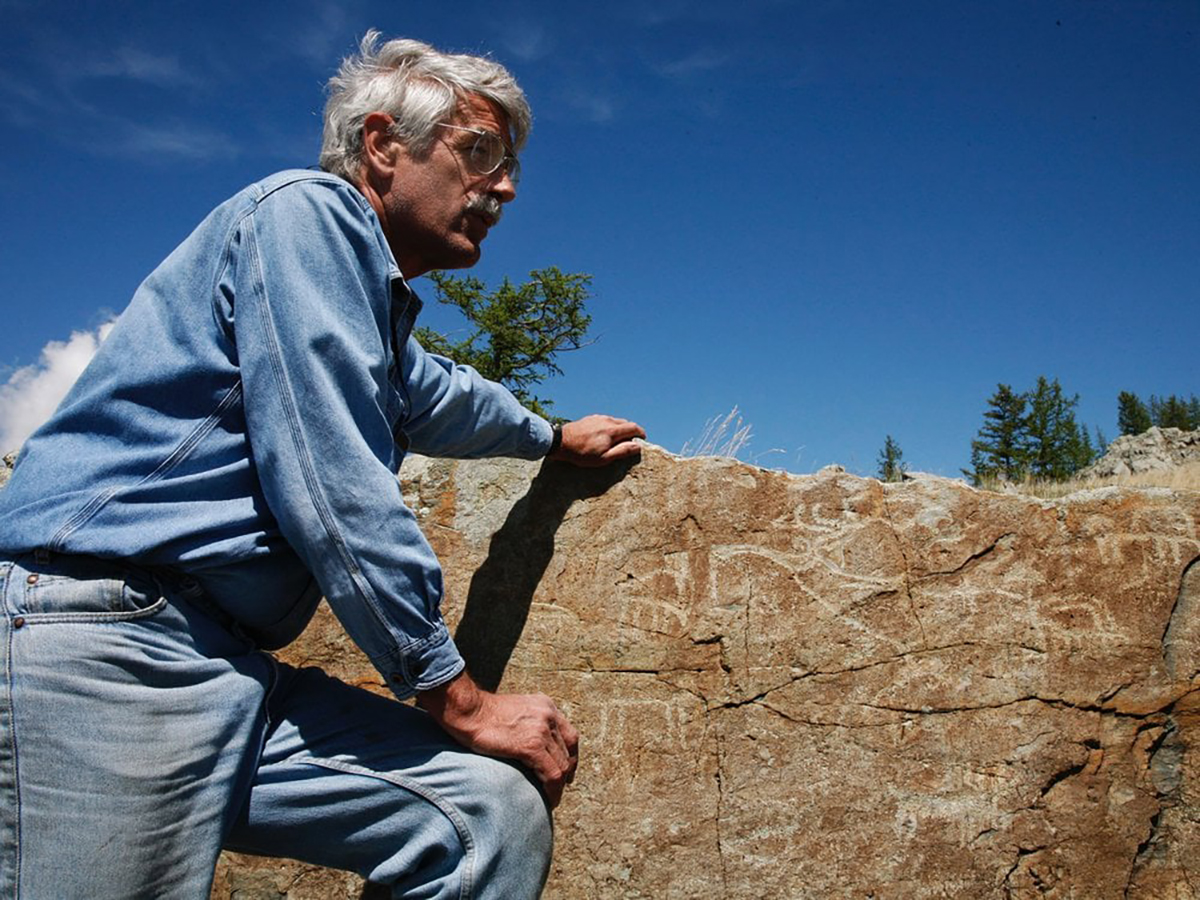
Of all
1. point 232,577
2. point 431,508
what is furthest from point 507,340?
point 232,577

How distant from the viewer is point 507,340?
606 inches

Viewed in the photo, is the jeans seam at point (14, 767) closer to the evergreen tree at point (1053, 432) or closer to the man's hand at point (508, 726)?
the man's hand at point (508, 726)

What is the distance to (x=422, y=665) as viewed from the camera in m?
1.35

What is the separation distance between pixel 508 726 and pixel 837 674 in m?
1.17

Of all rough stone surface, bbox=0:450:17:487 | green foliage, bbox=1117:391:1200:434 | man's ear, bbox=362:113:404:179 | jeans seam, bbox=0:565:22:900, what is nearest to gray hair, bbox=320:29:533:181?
man's ear, bbox=362:113:404:179

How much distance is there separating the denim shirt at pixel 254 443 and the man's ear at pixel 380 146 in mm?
279

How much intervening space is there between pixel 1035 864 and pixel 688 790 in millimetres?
889

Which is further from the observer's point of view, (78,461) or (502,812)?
(502,812)

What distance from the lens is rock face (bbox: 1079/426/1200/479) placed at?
602 inches

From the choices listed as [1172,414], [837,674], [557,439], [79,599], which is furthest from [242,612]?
[1172,414]

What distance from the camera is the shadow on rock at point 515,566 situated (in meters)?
2.41

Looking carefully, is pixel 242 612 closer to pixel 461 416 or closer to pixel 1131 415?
pixel 461 416

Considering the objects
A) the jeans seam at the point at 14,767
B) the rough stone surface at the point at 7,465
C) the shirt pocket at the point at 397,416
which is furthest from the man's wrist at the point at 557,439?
the rough stone surface at the point at 7,465

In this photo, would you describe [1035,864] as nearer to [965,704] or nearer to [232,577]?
[965,704]
